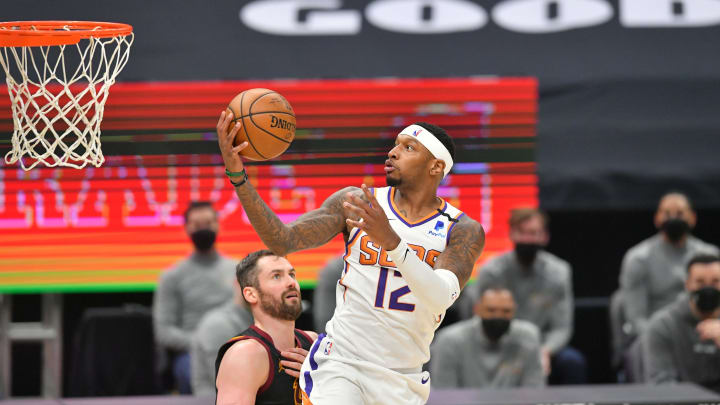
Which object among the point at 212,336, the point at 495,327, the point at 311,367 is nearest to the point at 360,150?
the point at 495,327

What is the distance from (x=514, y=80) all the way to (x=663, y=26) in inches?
58.0

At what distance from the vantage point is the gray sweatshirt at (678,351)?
26.1 ft

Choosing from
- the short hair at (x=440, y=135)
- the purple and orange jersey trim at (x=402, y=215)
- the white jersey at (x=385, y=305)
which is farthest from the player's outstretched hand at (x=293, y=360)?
the short hair at (x=440, y=135)

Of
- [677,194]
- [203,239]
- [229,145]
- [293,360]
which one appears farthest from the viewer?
[677,194]

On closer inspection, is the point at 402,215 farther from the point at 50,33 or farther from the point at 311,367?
the point at 50,33

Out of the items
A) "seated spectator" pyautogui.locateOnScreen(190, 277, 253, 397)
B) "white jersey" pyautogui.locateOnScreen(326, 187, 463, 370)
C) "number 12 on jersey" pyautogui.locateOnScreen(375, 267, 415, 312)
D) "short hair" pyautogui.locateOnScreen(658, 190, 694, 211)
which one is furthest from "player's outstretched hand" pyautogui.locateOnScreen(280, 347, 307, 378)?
"short hair" pyautogui.locateOnScreen(658, 190, 694, 211)

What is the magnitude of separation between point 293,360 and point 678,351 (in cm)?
362

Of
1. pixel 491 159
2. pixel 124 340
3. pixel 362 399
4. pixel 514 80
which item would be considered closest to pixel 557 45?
pixel 514 80

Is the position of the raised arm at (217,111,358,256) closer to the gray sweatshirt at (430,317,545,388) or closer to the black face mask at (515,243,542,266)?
the gray sweatshirt at (430,317,545,388)

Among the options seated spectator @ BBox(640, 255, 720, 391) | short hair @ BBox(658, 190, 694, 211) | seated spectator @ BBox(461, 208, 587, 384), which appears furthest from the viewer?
short hair @ BBox(658, 190, 694, 211)

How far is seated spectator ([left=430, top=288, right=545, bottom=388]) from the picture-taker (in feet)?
25.6

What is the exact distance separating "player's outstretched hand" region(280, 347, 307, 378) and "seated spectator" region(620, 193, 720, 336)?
3.87 meters

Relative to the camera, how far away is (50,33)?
16.9 ft

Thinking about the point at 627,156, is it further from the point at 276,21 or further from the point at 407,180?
the point at 407,180
